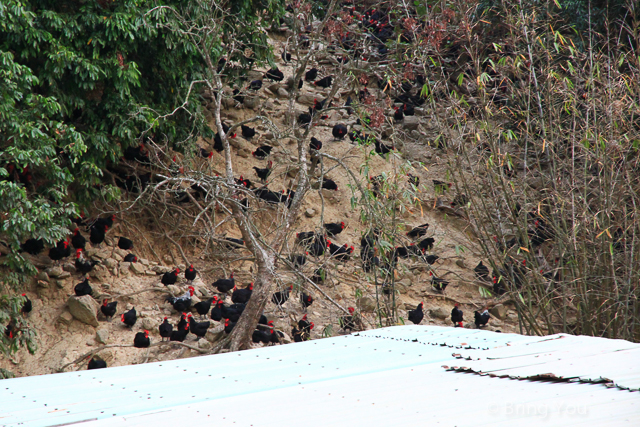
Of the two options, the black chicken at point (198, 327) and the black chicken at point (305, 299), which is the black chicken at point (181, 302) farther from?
the black chicken at point (305, 299)

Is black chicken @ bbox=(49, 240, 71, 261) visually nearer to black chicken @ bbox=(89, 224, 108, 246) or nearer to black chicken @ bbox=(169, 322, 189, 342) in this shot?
black chicken @ bbox=(89, 224, 108, 246)

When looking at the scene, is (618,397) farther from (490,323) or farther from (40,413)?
(490,323)

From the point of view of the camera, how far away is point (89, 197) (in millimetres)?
6715

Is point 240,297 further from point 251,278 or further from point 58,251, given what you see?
point 58,251

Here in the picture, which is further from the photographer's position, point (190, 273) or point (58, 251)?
point (190, 273)

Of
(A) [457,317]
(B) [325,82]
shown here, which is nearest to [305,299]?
(A) [457,317]

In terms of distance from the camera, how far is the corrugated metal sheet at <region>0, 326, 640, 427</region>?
1954mm

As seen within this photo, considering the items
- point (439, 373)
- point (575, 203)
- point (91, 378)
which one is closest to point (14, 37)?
point (91, 378)

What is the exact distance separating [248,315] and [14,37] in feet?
12.3

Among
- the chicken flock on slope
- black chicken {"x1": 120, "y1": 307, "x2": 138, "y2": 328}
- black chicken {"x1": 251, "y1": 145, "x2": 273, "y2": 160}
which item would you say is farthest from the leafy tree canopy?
black chicken {"x1": 251, "y1": 145, "x2": 273, "y2": 160}

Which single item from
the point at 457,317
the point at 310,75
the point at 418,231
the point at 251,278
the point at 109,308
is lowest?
the point at 457,317

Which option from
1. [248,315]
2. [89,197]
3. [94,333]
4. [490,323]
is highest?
[89,197]

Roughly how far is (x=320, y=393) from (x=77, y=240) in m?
5.78

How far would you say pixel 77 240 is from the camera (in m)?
7.16
